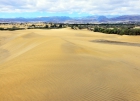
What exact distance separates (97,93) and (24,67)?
4.50 metres

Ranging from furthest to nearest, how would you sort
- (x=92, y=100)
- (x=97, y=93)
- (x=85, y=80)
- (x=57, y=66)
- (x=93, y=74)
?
1. (x=57, y=66)
2. (x=93, y=74)
3. (x=85, y=80)
4. (x=97, y=93)
5. (x=92, y=100)

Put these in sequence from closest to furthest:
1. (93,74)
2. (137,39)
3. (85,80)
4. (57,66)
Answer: (85,80), (93,74), (57,66), (137,39)

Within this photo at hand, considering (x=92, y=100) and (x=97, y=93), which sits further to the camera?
(x=97, y=93)

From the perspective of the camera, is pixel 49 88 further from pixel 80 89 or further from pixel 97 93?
pixel 97 93

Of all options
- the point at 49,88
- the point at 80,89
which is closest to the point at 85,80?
the point at 80,89

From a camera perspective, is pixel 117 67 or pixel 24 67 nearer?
pixel 24 67

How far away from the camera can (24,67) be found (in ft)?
37.3

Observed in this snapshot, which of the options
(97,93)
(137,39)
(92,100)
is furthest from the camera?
(137,39)

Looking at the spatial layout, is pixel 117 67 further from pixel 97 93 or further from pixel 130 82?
pixel 97 93

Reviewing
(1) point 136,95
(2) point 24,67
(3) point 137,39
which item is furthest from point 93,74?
(3) point 137,39

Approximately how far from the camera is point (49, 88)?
8477mm

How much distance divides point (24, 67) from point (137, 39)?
28023mm

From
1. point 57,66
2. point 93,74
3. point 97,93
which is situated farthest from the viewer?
point 57,66

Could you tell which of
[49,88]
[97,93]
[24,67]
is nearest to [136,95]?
[97,93]
